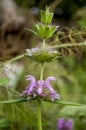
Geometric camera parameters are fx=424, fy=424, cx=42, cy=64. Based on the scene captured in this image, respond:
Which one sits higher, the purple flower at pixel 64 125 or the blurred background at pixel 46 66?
the blurred background at pixel 46 66

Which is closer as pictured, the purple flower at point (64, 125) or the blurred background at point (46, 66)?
the blurred background at point (46, 66)

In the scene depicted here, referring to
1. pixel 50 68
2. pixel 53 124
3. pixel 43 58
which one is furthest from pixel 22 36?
pixel 43 58

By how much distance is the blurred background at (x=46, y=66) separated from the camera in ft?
4.50

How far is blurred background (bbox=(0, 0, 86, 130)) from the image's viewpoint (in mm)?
1370

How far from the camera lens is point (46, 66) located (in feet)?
7.59

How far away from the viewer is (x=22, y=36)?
11.4 feet

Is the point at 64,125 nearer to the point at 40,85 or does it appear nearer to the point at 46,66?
the point at 46,66

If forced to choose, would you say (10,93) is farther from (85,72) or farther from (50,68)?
(85,72)

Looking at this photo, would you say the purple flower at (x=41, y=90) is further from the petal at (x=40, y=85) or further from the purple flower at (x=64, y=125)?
the purple flower at (x=64, y=125)

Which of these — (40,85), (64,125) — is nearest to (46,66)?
(64,125)

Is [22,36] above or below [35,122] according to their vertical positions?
above

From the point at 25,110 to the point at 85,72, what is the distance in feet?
5.96

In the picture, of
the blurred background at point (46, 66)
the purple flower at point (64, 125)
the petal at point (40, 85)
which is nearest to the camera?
the petal at point (40, 85)

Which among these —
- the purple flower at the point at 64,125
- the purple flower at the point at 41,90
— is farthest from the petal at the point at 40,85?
the purple flower at the point at 64,125
